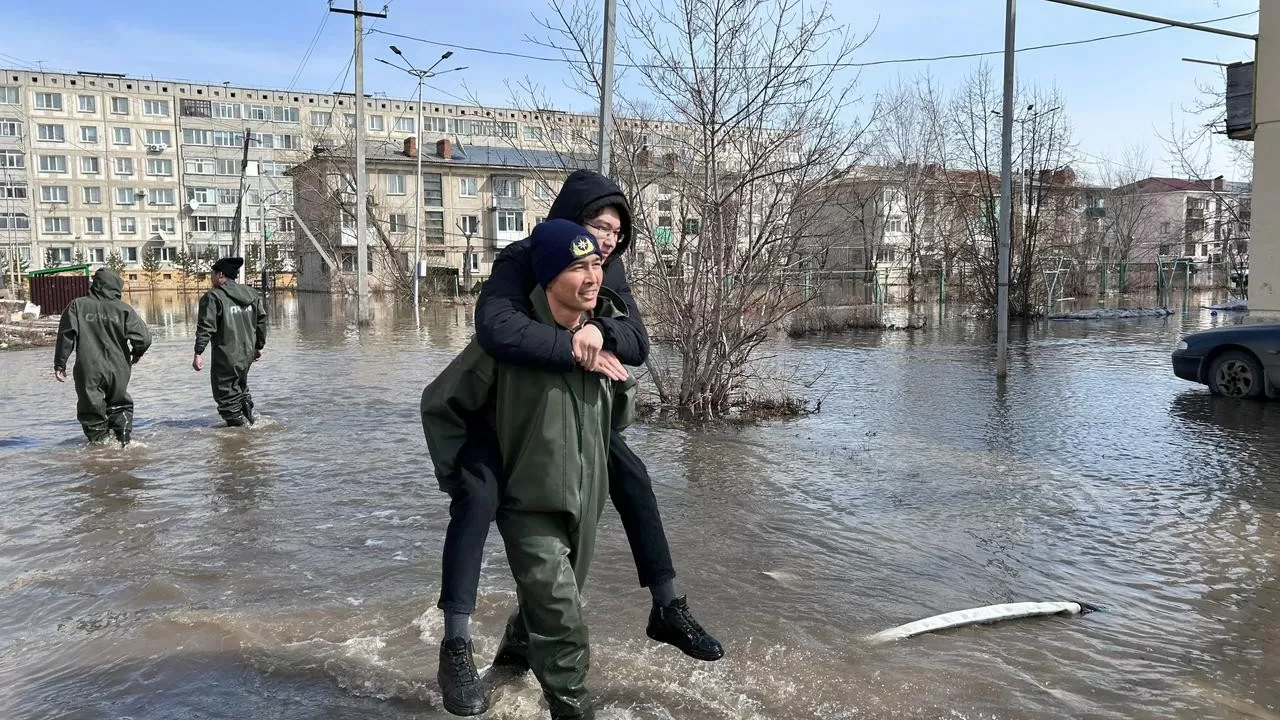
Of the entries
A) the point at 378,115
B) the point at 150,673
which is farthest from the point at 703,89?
the point at 378,115

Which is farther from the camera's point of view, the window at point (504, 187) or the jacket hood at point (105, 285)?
the window at point (504, 187)

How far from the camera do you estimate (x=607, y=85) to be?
9953mm

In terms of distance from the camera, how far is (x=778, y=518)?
6320mm

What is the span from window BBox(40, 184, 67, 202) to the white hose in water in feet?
284

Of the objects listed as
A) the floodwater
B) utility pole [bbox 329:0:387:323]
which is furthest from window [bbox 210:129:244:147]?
the floodwater

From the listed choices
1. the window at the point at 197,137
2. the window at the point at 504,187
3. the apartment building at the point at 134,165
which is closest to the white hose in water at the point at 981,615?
the window at the point at 504,187

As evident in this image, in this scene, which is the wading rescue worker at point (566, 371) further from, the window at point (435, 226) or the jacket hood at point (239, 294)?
the window at point (435, 226)

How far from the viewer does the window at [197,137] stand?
80062 millimetres

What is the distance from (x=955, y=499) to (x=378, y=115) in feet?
294

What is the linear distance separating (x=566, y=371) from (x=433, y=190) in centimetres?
6166

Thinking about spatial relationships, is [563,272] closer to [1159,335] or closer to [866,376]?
[866,376]

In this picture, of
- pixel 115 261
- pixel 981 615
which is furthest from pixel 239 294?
pixel 115 261

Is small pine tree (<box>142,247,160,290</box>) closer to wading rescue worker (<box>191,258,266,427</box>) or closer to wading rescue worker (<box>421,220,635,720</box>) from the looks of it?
wading rescue worker (<box>191,258,266,427</box>)

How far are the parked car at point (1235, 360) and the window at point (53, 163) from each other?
278 feet
